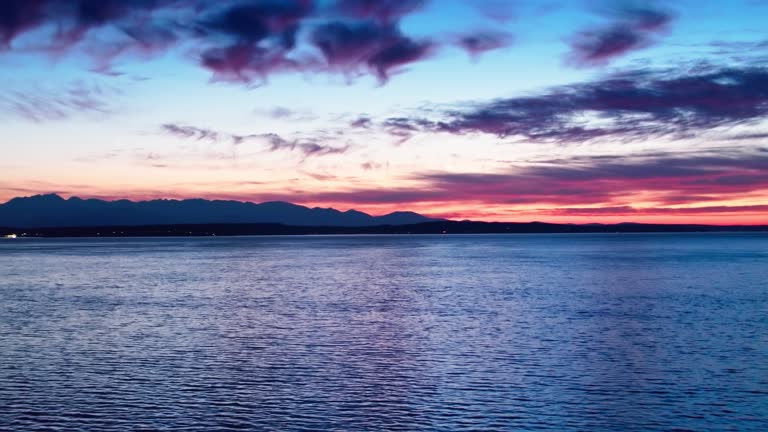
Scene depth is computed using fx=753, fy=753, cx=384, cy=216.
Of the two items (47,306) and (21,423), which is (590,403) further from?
(47,306)

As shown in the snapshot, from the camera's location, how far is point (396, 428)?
25406 mm

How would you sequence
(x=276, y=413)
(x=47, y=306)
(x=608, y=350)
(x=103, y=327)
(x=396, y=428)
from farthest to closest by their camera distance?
(x=47, y=306) < (x=103, y=327) < (x=608, y=350) < (x=276, y=413) < (x=396, y=428)

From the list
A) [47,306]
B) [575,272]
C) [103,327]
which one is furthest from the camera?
[575,272]

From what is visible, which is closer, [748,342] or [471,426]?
[471,426]

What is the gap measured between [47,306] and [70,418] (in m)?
38.2

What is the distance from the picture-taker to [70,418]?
26.7 m

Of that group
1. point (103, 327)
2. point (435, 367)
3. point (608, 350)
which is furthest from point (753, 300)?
point (103, 327)

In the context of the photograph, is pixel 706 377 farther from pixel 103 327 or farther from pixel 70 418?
pixel 103 327

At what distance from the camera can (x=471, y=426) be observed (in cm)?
→ 2553

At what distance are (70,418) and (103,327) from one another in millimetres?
22428

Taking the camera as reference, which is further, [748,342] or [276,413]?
[748,342]

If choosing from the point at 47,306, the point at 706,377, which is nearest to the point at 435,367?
the point at 706,377

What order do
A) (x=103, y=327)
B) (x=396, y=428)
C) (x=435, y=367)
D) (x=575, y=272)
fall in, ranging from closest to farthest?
(x=396, y=428), (x=435, y=367), (x=103, y=327), (x=575, y=272)

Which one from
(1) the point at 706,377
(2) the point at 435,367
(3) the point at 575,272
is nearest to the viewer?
(1) the point at 706,377
